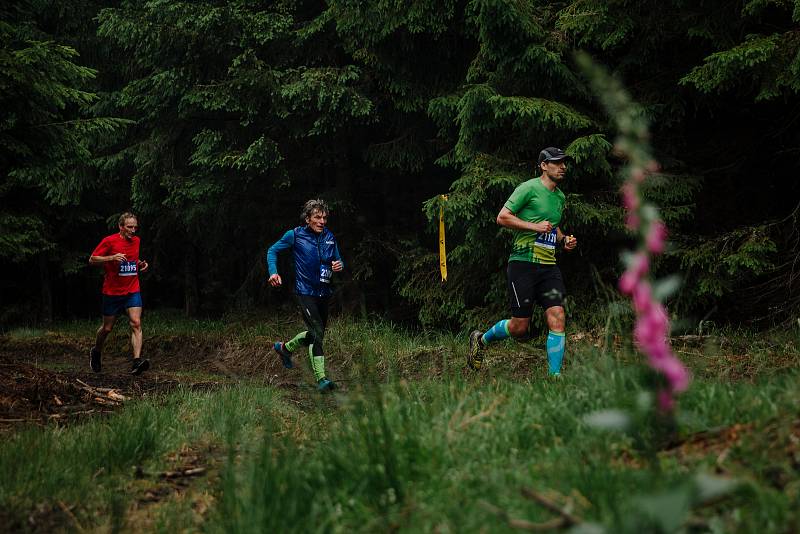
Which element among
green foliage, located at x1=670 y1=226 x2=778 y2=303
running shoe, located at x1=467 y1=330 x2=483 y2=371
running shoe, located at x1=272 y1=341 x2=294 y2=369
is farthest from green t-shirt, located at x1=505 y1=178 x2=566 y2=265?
running shoe, located at x1=272 y1=341 x2=294 y2=369

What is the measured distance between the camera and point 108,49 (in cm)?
1712

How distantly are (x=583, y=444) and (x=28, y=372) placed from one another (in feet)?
20.7

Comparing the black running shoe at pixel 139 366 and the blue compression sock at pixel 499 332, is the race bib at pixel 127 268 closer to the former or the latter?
the black running shoe at pixel 139 366

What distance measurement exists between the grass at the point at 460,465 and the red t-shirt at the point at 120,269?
5.74 meters

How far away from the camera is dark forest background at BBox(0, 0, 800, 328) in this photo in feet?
28.4

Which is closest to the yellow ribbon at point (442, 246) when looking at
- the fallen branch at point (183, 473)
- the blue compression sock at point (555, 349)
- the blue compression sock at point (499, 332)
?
the blue compression sock at point (499, 332)

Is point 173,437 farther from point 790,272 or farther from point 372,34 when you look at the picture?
point 372,34

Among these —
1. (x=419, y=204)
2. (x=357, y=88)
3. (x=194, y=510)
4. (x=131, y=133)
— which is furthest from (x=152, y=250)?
(x=194, y=510)

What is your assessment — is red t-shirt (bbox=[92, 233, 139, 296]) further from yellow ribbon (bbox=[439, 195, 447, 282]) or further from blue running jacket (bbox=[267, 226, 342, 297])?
yellow ribbon (bbox=[439, 195, 447, 282])

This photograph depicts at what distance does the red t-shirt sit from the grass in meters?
5.74

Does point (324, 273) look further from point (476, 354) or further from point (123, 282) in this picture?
point (123, 282)

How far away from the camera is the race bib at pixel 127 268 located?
33.7 ft

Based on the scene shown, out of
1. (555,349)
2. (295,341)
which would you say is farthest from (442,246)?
(555,349)

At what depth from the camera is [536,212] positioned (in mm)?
6957
